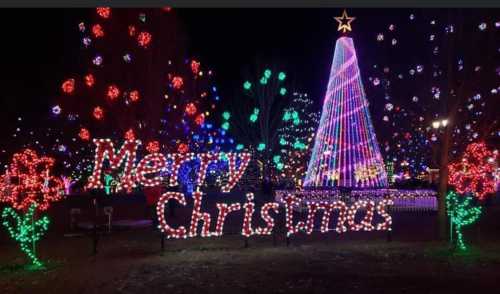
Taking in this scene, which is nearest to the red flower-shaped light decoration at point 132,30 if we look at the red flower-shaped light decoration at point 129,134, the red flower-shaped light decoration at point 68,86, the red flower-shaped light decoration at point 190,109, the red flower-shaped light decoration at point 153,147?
the red flower-shaped light decoration at point 68,86

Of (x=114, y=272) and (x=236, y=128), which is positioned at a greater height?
(x=236, y=128)

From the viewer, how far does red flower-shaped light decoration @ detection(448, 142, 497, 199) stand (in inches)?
619

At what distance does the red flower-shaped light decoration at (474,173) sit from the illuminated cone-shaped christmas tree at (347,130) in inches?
365

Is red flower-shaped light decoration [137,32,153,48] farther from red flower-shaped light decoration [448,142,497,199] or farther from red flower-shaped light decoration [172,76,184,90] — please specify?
red flower-shaped light decoration [448,142,497,199]

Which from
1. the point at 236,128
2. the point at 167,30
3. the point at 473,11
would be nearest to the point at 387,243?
the point at 473,11

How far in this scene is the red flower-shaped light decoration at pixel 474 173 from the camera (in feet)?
51.6

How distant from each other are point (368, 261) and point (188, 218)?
43.4 feet

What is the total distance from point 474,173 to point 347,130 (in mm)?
10402

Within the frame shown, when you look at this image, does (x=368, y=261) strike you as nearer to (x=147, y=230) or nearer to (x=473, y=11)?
(x=473, y=11)

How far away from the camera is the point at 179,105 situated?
1207 inches

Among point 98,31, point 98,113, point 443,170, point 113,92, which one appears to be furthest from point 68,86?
point 443,170

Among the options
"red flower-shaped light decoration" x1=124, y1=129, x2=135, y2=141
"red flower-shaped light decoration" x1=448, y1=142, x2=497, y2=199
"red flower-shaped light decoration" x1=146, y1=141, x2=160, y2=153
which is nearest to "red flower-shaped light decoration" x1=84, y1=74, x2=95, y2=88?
"red flower-shaped light decoration" x1=124, y1=129, x2=135, y2=141

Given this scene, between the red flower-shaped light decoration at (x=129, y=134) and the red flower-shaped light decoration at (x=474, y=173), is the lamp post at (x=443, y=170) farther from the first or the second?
the red flower-shaped light decoration at (x=129, y=134)

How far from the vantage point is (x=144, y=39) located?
1176 inches
